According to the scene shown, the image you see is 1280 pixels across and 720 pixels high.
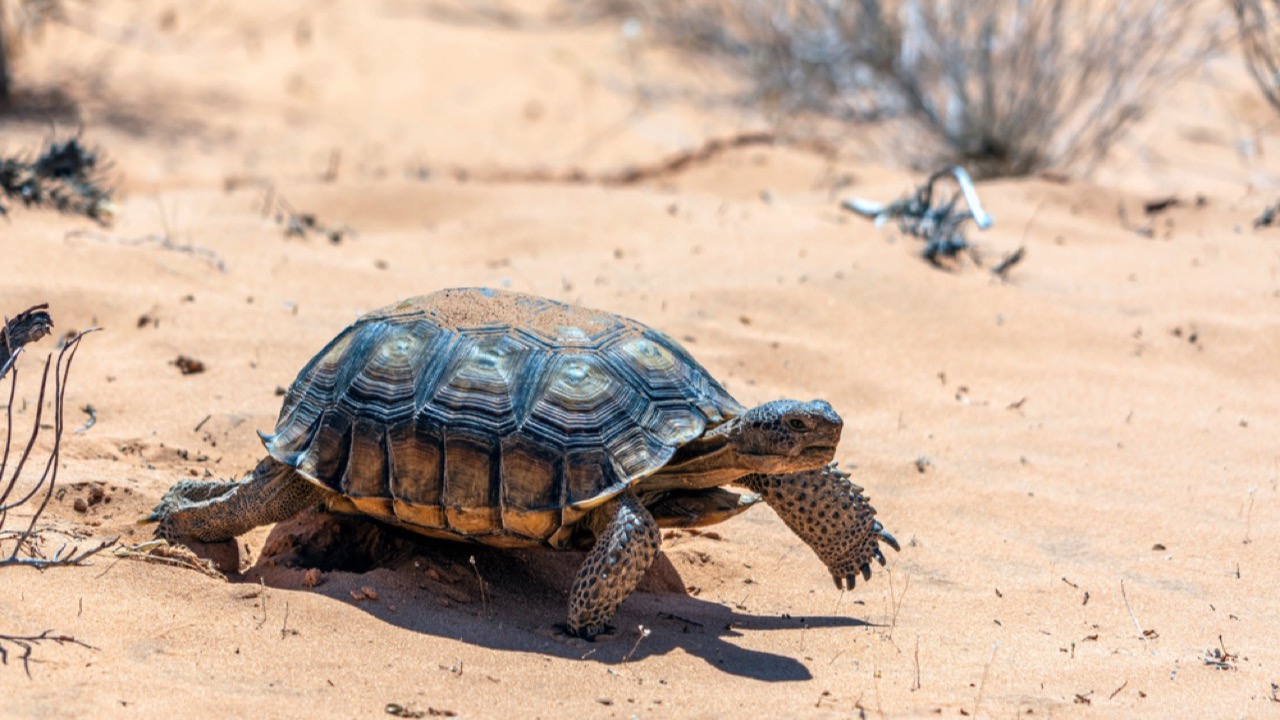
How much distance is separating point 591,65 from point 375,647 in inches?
434

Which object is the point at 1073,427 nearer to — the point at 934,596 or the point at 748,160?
the point at 934,596

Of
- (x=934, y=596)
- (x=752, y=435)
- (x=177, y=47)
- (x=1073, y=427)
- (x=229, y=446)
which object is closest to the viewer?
(x=752, y=435)

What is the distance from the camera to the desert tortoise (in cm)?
398

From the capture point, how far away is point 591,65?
14.1 m

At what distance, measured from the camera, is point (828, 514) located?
436 centimetres

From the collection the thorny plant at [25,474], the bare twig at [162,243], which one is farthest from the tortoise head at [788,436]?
the bare twig at [162,243]

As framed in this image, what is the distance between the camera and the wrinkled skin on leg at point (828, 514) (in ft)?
14.3

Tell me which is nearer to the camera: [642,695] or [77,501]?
[642,695]

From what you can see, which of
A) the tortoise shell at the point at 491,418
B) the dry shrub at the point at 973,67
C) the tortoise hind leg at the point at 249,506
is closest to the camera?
the tortoise shell at the point at 491,418

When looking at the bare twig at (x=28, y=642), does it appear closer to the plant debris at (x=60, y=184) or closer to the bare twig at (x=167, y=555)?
the bare twig at (x=167, y=555)

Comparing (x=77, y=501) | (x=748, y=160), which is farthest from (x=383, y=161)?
(x=77, y=501)

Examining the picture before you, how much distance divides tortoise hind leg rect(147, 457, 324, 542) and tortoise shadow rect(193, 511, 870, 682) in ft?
0.30

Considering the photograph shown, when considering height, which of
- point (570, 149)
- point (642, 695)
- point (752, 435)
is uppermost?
point (752, 435)

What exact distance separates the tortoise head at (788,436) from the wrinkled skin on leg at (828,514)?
0.33 metres
